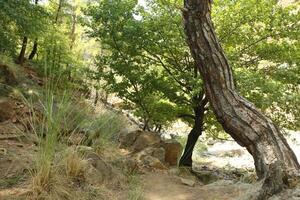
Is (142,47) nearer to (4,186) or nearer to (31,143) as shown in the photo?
(31,143)

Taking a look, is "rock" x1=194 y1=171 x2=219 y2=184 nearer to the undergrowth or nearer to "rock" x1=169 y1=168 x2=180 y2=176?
"rock" x1=169 y1=168 x2=180 y2=176

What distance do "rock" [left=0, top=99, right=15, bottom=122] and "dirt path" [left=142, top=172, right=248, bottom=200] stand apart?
2649mm

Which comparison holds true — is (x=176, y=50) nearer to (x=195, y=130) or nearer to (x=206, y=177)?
(x=195, y=130)

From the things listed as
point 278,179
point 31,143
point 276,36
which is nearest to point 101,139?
point 31,143

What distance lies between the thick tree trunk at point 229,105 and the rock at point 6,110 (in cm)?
351

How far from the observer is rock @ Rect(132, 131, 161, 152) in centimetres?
721

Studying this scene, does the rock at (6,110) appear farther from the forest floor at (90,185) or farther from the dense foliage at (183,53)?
the dense foliage at (183,53)

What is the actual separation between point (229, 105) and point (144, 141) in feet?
10.8

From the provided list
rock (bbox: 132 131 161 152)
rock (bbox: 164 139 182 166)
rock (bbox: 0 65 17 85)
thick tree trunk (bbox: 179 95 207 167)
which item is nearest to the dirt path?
rock (bbox: 132 131 161 152)

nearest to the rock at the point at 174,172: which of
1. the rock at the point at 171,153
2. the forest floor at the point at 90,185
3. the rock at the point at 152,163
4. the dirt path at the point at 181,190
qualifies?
the forest floor at the point at 90,185

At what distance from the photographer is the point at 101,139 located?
16.6 feet

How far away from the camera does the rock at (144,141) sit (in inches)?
284

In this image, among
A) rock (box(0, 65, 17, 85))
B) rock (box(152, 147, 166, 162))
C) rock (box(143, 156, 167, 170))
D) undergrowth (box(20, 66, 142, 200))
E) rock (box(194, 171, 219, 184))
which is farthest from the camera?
rock (box(0, 65, 17, 85))

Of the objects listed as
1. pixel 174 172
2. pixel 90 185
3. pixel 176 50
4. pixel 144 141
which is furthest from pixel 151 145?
pixel 90 185
